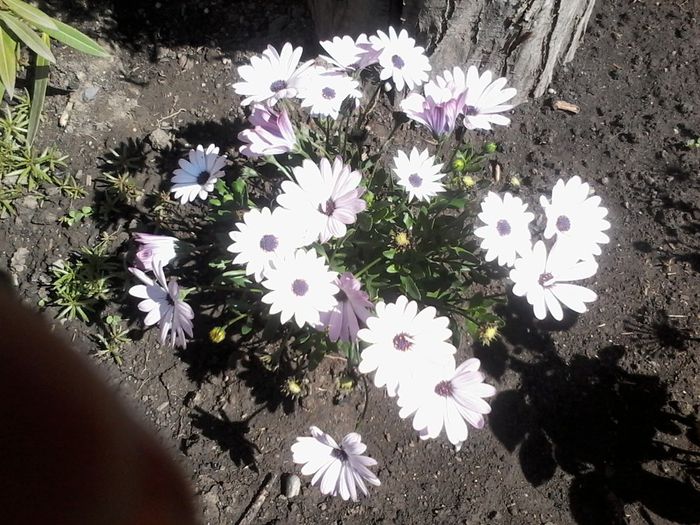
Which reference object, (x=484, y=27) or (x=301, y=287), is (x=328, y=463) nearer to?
(x=301, y=287)

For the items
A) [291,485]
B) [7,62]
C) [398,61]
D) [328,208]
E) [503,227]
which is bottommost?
[291,485]

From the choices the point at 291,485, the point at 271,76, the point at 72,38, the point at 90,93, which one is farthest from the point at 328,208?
the point at 90,93

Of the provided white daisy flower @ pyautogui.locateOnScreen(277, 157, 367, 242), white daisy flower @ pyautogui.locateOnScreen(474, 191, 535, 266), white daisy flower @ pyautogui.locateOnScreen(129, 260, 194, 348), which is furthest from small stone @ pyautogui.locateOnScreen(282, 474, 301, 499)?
white daisy flower @ pyautogui.locateOnScreen(474, 191, 535, 266)

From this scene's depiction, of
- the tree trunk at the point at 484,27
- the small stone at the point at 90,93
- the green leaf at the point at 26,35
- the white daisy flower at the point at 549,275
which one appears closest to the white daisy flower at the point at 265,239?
the white daisy flower at the point at 549,275

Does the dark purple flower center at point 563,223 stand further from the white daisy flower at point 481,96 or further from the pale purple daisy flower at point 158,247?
the pale purple daisy flower at point 158,247

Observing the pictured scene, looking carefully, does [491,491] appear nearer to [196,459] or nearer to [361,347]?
[361,347]

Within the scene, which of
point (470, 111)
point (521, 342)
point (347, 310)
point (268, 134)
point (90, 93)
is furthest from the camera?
point (90, 93)

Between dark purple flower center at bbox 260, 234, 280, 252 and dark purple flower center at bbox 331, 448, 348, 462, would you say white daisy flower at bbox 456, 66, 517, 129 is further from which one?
dark purple flower center at bbox 331, 448, 348, 462
